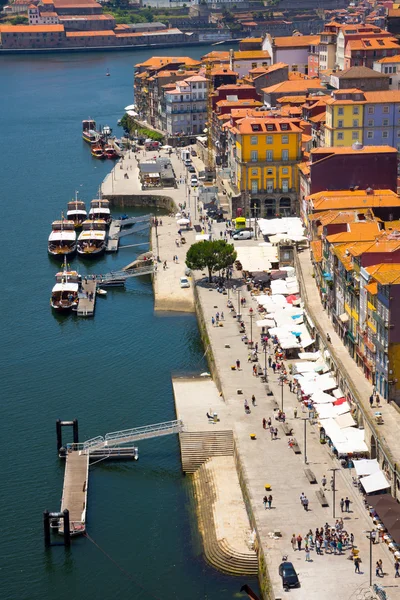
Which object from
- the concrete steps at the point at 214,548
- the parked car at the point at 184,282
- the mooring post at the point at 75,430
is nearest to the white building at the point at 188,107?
the parked car at the point at 184,282

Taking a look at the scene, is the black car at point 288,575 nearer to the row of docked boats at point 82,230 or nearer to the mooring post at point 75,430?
the mooring post at point 75,430

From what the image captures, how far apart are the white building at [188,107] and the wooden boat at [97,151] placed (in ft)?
27.9

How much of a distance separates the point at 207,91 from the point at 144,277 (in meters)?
59.5

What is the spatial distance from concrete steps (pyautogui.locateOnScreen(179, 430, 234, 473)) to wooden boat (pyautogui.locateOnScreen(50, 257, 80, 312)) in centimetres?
2713

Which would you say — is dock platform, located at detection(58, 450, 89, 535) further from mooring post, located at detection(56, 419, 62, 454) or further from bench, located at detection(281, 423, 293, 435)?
bench, located at detection(281, 423, 293, 435)

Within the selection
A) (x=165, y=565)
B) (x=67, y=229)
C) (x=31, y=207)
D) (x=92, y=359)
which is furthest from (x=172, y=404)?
(x=31, y=207)

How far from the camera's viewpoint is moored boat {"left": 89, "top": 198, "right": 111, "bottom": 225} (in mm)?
111688

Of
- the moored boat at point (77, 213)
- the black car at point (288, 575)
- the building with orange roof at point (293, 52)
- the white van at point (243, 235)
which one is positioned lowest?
the moored boat at point (77, 213)

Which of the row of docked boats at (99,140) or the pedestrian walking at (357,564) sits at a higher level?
the pedestrian walking at (357,564)

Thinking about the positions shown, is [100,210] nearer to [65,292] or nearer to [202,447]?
[65,292]

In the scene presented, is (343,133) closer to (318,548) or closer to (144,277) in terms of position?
(144,277)

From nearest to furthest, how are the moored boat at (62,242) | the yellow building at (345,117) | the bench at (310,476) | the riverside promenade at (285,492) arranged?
the riverside promenade at (285,492) → the bench at (310,476) → the moored boat at (62,242) → the yellow building at (345,117)

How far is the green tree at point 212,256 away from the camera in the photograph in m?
86.7

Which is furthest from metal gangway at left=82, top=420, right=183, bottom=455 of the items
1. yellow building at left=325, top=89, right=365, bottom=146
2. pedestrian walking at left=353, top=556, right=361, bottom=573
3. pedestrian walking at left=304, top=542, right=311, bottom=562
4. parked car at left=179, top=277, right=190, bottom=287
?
yellow building at left=325, top=89, right=365, bottom=146
